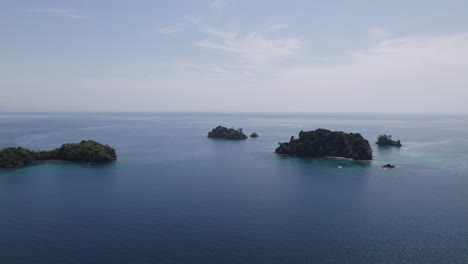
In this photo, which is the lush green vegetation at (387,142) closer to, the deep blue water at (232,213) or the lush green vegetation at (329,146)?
the lush green vegetation at (329,146)

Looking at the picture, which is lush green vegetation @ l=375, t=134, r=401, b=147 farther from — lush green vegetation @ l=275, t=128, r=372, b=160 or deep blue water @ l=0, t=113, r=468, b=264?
deep blue water @ l=0, t=113, r=468, b=264

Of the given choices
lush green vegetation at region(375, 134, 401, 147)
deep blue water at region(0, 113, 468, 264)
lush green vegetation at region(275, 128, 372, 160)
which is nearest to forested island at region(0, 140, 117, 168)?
deep blue water at region(0, 113, 468, 264)

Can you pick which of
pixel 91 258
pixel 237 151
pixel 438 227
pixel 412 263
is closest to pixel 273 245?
pixel 412 263

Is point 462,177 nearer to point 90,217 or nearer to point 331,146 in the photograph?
point 331,146

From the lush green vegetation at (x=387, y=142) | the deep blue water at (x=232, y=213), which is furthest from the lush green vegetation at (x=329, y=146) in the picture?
the lush green vegetation at (x=387, y=142)

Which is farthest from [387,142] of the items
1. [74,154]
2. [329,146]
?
[74,154]

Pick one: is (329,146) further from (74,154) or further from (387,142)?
(74,154)
